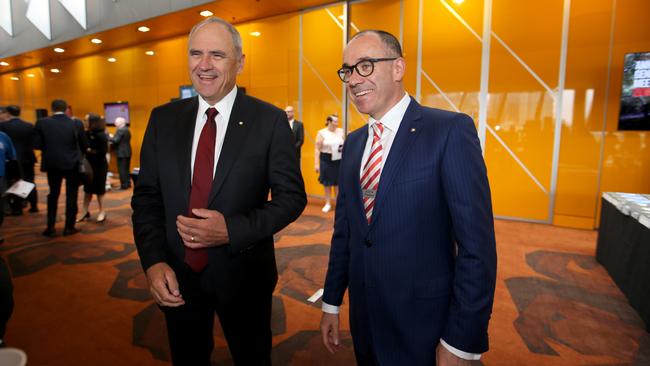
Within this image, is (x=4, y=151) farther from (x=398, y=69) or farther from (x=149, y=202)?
(x=398, y=69)

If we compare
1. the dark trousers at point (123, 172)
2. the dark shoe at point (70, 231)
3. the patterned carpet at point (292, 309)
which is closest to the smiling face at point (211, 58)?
the patterned carpet at point (292, 309)

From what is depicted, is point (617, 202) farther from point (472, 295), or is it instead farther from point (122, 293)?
point (122, 293)

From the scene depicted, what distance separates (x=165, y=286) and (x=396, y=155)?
896 mm

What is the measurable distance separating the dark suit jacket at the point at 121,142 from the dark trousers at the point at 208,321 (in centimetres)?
901

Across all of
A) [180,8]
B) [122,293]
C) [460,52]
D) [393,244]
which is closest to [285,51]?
[180,8]

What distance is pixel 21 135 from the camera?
5.69m

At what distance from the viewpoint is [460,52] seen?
6.09 meters

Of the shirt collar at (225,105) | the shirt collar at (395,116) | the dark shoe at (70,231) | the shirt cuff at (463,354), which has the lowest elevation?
the dark shoe at (70,231)

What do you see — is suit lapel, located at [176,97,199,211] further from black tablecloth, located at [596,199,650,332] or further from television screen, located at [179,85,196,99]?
television screen, located at [179,85,196,99]

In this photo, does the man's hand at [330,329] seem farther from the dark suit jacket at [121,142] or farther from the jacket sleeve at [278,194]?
the dark suit jacket at [121,142]

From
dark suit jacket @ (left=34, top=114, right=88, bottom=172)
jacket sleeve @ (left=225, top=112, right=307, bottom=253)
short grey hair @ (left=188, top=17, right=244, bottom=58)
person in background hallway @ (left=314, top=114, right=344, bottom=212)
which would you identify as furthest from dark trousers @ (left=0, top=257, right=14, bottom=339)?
person in background hallway @ (left=314, top=114, right=344, bottom=212)

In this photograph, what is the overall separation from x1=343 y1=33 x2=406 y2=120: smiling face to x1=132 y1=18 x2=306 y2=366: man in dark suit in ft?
1.12

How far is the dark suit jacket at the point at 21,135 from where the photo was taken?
18.3 feet

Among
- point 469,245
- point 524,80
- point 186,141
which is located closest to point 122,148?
point 524,80
